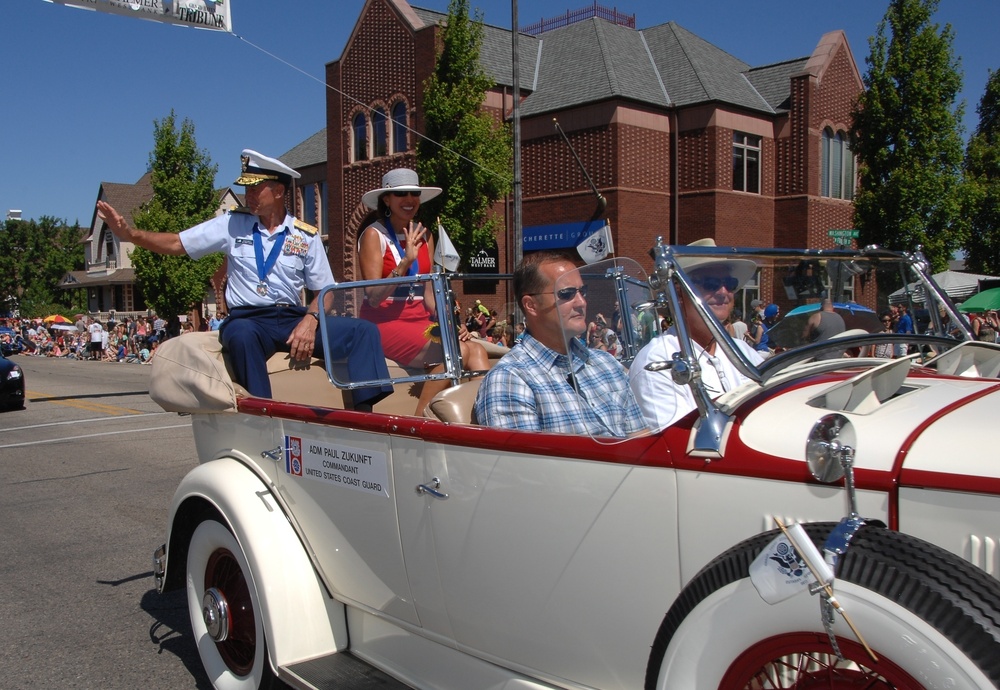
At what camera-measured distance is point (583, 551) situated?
2.12 meters

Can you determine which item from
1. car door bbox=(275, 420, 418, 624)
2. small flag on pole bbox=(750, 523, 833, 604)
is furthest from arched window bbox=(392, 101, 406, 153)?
small flag on pole bbox=(750, 523, 833, 604)

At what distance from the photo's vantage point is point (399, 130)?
28344mm

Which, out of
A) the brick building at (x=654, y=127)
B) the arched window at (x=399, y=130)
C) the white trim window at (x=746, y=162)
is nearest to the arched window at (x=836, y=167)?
the brick building at (x=654, y=127)

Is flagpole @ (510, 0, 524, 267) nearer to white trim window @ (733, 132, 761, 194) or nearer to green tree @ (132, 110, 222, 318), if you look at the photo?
white trim window @ (733, 132, 761, 194)

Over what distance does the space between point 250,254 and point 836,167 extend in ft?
85.4

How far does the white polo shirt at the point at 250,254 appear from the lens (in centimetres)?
412

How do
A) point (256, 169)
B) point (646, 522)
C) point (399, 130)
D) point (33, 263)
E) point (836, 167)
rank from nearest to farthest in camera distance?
point (646, 522) < point (256, 169) < point (836, 167) < point (399, 130) < point (33, 263)

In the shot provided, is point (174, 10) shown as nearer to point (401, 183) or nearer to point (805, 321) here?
point (401, 183)

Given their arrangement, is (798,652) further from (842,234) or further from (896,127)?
(896,127)

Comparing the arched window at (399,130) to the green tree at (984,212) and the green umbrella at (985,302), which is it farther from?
the green umbrella at (985,302)

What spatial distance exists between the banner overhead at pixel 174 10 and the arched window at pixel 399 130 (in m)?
18.9

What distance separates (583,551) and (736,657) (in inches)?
19.4

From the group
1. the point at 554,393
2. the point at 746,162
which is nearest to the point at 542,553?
the point at 554,393

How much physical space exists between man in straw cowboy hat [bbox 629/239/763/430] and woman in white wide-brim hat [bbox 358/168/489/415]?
129cm
